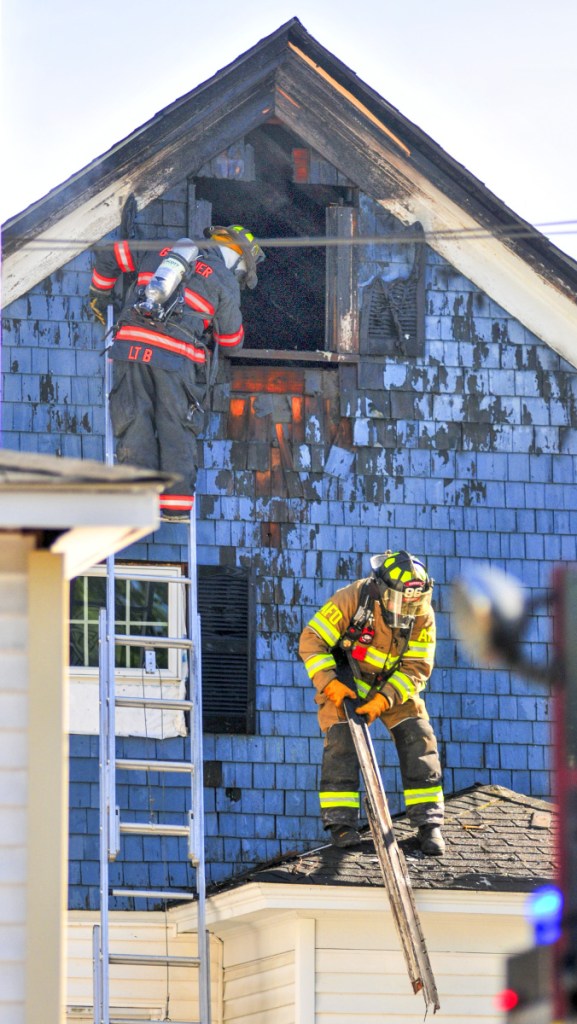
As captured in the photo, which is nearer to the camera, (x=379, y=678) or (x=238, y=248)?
(x=379, y=678)

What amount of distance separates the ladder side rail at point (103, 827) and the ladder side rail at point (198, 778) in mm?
542

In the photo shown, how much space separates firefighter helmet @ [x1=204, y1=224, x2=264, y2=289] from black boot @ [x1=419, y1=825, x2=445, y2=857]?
4.16 m

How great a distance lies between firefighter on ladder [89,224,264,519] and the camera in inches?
485

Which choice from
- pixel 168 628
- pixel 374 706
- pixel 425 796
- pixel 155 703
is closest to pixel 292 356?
pixel 168 628

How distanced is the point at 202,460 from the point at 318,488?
2.77ft

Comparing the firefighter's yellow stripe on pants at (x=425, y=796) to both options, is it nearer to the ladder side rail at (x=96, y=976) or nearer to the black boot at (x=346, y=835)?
the black boot at (x=346, y=835)

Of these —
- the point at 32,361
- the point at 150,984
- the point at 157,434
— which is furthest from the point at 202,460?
the point at 150,984

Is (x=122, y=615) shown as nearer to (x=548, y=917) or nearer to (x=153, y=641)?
(x=153, y=641)

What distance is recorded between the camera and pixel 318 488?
42.4 ft

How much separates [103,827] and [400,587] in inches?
91.4

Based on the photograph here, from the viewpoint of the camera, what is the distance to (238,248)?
1285 cm

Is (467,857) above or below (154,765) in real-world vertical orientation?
below

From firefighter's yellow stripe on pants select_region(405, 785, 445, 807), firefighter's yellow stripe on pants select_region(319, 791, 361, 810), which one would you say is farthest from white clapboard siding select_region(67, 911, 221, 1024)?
firefighter's yellow stripe on pants select_region(405, 785, 445, 807)

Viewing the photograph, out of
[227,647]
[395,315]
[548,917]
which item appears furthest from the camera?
[395,315]
